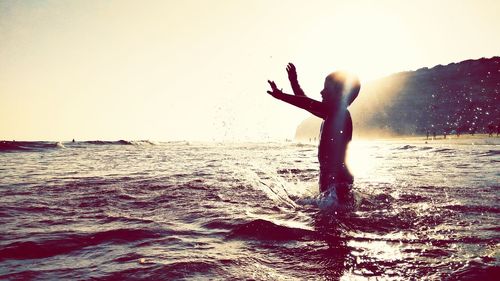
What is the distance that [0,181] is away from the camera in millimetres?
7352

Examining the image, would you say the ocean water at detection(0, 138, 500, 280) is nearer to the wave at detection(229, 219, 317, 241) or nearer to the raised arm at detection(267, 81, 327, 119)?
the wave at detection(229, 219, 317, 241)

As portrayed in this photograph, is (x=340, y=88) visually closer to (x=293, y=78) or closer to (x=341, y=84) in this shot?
(x=341, y=84)

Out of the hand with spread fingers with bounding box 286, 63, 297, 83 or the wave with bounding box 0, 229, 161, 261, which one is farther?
the hand with spread fingers with bounding box 286, 63, 297, 83

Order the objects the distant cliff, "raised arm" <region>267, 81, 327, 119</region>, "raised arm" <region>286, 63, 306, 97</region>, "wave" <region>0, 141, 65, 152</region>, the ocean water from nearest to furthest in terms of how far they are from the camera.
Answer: the ocean water → "raised arm" <region>267, 81, 327, 119</region> → "raised arm" <region>286, 63, 306, 97</region> → "wave" <region>0, 141, 65, 152</region> → the distant cliff

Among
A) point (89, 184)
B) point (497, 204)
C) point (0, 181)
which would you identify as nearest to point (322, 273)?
point (497, 204)

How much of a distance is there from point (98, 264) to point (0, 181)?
656 centimetres

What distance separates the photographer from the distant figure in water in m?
4.71

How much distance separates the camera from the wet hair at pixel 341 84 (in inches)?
185

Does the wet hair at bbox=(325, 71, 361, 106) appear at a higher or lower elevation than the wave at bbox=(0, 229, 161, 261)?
higher

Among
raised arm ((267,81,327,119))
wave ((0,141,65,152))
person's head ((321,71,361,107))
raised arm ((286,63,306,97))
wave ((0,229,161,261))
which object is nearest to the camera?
wave ((0,229,161,261))

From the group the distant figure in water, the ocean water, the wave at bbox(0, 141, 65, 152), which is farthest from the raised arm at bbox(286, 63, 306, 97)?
the wave at bbox(0, 141, 65, 152)

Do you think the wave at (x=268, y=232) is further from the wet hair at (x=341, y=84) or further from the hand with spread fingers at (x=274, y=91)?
the wet hair at (x=341, y=84)

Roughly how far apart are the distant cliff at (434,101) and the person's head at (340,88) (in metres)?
103

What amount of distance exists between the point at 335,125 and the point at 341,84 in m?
0.57
